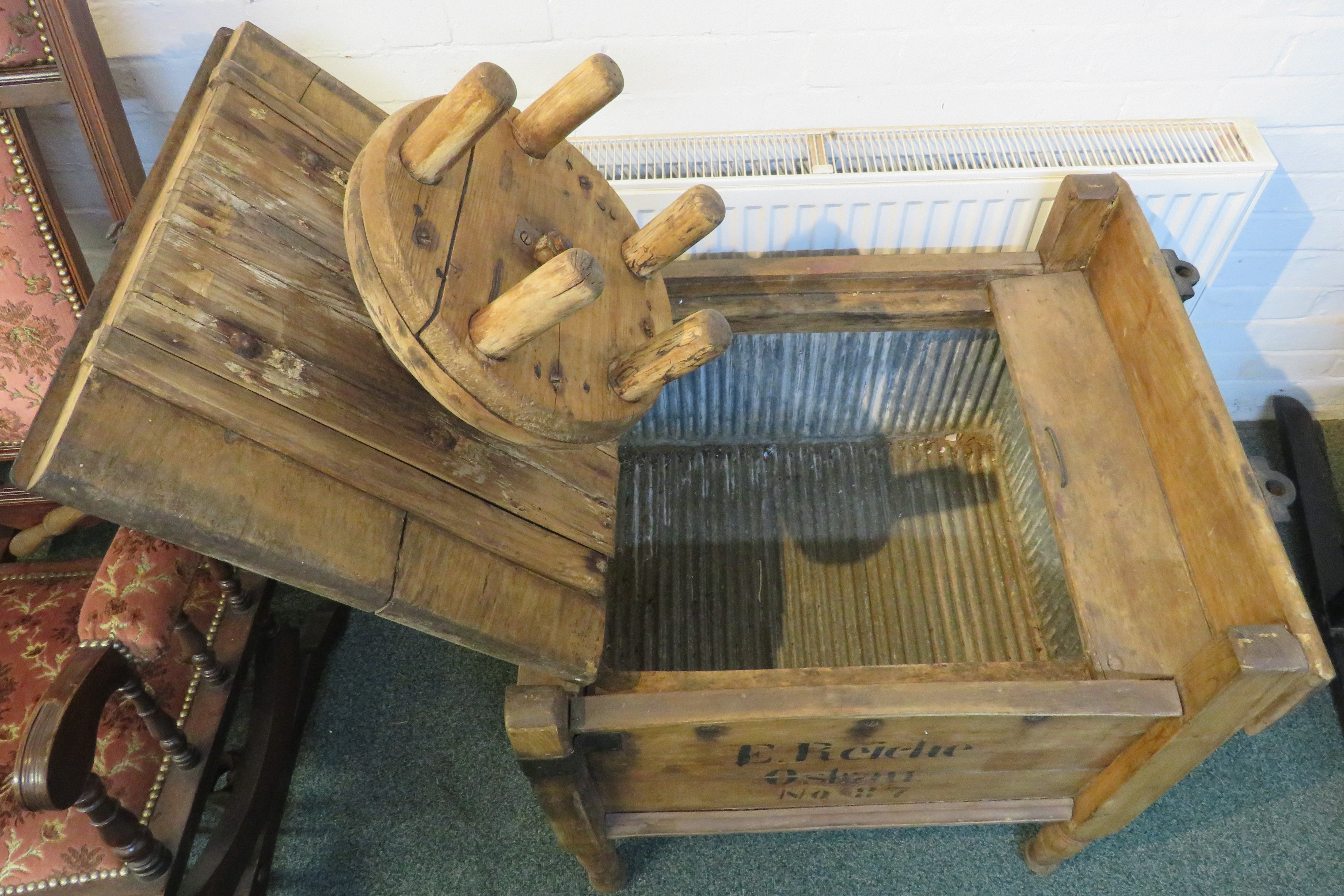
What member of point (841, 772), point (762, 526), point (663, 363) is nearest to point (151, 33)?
point (663, 363)

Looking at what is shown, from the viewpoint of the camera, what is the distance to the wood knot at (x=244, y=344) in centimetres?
77

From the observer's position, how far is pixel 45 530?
5.82 ft

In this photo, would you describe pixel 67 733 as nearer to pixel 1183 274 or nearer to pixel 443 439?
pixel 443 439

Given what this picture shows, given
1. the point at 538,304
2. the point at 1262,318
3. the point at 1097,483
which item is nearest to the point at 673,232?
the point at 538,304

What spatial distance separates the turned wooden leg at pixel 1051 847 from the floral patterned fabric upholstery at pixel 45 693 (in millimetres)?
1370

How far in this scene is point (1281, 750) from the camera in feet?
5.25

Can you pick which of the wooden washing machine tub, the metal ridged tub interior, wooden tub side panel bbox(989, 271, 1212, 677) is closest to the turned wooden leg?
the wooden washing machine tub

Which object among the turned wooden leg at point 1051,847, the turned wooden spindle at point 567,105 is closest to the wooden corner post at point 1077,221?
the turned wooden spindle at point 567,105

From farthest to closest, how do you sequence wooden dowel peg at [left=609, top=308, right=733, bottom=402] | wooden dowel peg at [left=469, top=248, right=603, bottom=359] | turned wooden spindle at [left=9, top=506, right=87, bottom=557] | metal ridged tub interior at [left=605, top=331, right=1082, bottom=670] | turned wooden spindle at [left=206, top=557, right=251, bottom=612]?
turned wooden spindle at [left=9, top=506, right=87, bottom=557] → metal ridged tub interior at [left=605, top=331, right=1082, bottom=670] → turned wooden spindle at [left=206, top=557, right=251, bottom=612] → wooden dowel peg at [left=609, top=308, right=733, bottom=402] → wooden dowel peg at [left=469, top=248, right=603, bottom=359]

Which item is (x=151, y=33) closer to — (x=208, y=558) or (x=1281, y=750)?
(x=208, y=558)

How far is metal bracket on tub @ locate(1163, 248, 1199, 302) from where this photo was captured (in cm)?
124

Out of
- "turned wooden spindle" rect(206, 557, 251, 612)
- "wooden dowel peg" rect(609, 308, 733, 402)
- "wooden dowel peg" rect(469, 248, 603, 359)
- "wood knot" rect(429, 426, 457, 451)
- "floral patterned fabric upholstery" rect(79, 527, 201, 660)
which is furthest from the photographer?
"turned wooden spindle" rect(206, 557, 251, 612)

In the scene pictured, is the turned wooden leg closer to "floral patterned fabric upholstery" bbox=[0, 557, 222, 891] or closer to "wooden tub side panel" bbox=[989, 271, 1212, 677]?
"wooden tub side panel" bbox=[989, 271, 1212, 677]

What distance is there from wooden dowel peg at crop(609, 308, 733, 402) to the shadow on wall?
40.0 inches
